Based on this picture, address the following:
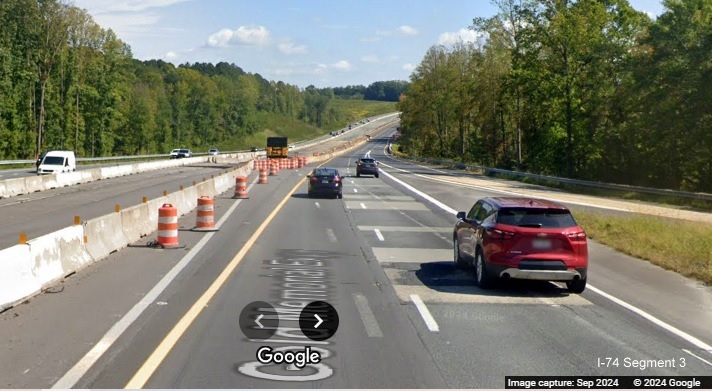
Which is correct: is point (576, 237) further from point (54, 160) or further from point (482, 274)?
point (54, 160)

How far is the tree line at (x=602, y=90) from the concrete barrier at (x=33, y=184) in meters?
36.1

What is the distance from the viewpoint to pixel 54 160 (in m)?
46.5

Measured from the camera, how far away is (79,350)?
8.51 metres

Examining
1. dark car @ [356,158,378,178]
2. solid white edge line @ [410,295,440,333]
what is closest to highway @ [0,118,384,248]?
solid white edge line @ [410,295,440,333]

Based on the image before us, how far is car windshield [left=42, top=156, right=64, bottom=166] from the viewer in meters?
46.3

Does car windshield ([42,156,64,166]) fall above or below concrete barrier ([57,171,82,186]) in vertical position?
above

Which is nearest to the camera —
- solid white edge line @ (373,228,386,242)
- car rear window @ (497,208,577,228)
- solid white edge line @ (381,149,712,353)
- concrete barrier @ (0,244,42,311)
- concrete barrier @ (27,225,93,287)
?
solid white edge line @ (381,149,712,353)

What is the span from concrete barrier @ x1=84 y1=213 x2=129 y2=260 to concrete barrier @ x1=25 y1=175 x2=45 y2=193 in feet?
69.9

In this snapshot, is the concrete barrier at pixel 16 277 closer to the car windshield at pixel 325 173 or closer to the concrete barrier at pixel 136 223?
the concrete barrier at pixel 136 223

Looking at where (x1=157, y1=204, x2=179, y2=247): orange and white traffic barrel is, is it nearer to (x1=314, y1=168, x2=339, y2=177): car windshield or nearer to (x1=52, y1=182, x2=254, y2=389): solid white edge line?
(x1=52, y1=182, x2=254, y2=389): solid white edge line

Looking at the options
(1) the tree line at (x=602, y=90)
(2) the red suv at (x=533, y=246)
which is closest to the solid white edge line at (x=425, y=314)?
(2) the red suv at (x=533, y=246)

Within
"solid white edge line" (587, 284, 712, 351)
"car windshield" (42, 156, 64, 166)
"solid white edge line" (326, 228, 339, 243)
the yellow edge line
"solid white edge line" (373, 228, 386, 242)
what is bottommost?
"solid white edge line" (373, 228, 386, 242)

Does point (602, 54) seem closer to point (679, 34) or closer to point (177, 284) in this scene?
point (679, 34)

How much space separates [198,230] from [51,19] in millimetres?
67053
